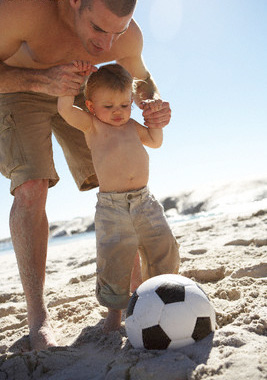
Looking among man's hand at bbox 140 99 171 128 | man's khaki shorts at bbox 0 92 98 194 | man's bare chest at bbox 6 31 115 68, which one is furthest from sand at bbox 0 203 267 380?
man's bare chest at bbox 6 31 115 68

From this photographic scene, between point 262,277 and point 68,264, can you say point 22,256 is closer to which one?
point 262,277

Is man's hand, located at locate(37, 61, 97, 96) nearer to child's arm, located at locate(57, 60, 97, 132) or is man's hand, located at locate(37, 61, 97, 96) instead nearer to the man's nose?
child's arm, located at locate(57, 60, 97, 132)

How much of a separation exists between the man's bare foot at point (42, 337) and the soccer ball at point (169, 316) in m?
0.66

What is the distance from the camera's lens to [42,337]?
216 centimetres

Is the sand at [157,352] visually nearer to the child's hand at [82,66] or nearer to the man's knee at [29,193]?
the man's knee at [29,193]

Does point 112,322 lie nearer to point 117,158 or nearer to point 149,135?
point 117,158

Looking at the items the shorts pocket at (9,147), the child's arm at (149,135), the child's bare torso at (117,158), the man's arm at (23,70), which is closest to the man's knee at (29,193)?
the shorts pocket at (9,147)

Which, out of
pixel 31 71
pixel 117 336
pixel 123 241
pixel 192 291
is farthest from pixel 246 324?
pixel 31 71

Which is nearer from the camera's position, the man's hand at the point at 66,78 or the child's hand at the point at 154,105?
the man's hand at the point at 66,78

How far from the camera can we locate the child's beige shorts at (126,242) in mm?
2330

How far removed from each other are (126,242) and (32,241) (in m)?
0.72

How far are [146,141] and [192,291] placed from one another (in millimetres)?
1391

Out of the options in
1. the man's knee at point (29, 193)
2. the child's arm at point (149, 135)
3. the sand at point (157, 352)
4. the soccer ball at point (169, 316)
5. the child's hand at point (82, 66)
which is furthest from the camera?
the child's arm at point (149, 135)

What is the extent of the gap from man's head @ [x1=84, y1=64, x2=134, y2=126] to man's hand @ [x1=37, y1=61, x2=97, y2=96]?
0.14m
